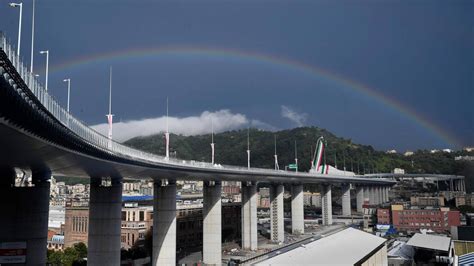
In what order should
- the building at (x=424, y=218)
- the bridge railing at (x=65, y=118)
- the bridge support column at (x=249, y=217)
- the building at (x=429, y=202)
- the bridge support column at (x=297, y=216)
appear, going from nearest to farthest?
the bridge railing at (x=65, y=118) → the bridge support column at (x=249, y=217) → the building at (x=424, y=218) → the bridge support column at (x=297, y=216) → the building at (x=429, y=202)

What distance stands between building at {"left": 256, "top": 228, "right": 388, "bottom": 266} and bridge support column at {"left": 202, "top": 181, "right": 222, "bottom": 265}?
61.9ft

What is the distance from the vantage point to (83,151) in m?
37.9

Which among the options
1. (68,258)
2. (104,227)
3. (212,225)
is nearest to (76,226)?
(68,258)

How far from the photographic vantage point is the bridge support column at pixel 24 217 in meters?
44.6

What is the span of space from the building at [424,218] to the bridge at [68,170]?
58.1 m

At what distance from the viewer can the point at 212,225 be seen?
84188mm

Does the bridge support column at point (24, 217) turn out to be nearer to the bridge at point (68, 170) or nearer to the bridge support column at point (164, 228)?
the bridge at point (68, 170)

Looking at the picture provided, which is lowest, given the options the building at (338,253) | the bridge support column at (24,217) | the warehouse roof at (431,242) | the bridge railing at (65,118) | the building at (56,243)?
the building at (56,243)

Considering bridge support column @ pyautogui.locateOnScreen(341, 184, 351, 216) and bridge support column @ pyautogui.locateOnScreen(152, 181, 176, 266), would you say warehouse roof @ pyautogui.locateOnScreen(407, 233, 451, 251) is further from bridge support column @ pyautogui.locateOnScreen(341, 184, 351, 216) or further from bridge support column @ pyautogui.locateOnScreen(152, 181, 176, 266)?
bridge support column @ pyautogui.locateOnScreen(341, 184, 351, 216)

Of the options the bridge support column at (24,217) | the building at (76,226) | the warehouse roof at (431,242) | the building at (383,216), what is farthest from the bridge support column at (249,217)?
the bridge support column at (24,217)

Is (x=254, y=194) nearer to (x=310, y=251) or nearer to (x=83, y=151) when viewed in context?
(x=310, y=251)

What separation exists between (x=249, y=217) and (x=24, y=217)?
196 feet

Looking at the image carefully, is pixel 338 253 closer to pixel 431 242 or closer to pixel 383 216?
pixel 431 242

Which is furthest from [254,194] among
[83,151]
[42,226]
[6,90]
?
[6,90]
